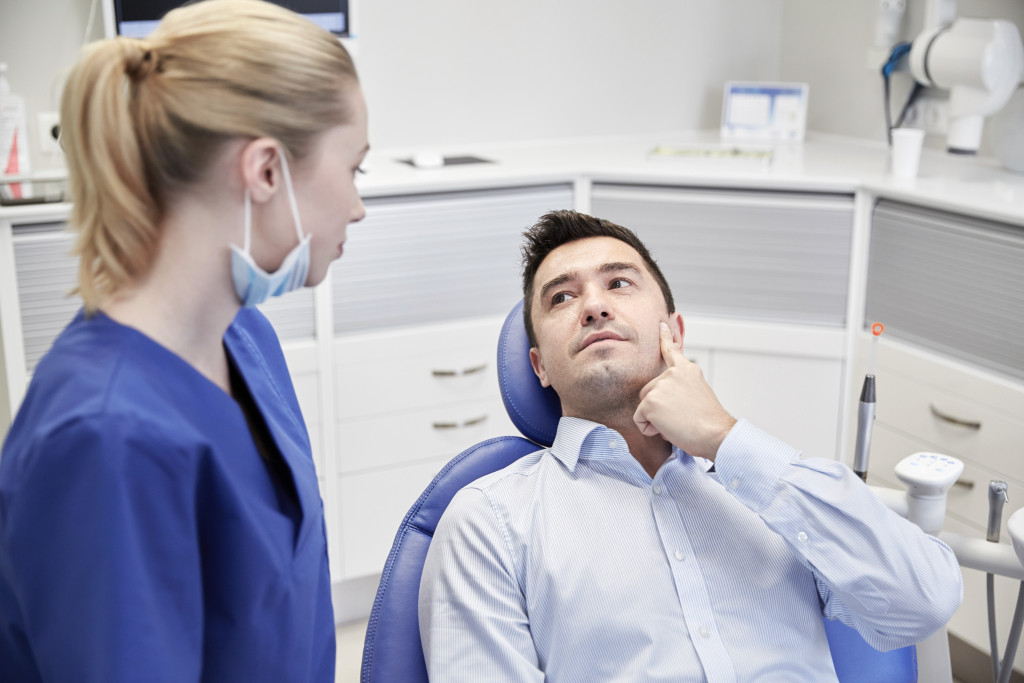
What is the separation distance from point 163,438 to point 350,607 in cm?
194

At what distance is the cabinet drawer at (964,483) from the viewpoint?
2.16m

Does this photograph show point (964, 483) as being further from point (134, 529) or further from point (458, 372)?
point (134, 529)

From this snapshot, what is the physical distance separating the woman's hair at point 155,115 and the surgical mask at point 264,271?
0.06 metres

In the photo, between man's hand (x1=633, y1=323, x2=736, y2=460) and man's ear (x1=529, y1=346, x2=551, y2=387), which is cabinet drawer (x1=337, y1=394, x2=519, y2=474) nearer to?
man's ear (x1=529, y1=346, x2=551, y2=387)

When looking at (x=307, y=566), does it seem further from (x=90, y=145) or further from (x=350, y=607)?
(x=350, y=607)

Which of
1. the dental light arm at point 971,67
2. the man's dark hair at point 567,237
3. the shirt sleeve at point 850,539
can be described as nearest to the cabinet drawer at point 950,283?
the dental light arm at point 971,67

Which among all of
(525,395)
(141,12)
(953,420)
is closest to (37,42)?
(141,12)

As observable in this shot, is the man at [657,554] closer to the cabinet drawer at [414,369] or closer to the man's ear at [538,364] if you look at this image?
the man's ear at [538,364]

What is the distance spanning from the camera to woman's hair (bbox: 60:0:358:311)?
0.88m

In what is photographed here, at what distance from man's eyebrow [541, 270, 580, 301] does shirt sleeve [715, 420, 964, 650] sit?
1.29ft

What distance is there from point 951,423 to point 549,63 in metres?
1.66

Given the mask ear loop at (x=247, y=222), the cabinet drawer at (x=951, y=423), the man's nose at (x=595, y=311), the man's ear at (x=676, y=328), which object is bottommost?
the cabinet drawer at (x=951, y=423)

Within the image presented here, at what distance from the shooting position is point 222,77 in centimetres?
89

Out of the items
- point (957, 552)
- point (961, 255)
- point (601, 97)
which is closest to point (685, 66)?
point (601, 97)
